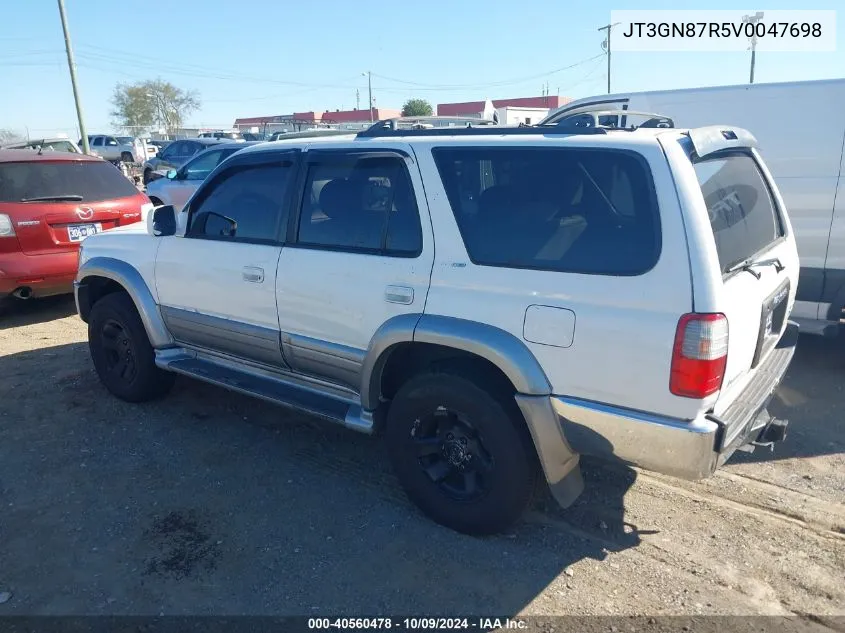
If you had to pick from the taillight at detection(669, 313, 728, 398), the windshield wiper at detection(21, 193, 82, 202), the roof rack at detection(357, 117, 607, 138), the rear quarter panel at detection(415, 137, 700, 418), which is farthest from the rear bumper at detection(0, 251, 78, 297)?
the taillight at detection(669, 313, 728, 398)

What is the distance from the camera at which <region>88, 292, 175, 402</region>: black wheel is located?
456 centimetres

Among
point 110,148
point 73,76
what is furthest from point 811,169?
point 110,148

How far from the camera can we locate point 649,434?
2.55m

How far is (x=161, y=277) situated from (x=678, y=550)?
3.51 m

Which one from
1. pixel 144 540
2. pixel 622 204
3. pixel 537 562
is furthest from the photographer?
pixel 144 540

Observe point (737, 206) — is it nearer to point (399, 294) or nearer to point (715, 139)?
point (715, 139)

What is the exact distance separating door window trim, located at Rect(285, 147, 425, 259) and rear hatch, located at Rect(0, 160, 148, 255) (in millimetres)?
4136

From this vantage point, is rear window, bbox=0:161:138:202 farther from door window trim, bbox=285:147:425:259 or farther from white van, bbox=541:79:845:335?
white van, bbox=541:79:845:335

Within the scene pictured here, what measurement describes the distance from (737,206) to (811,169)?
2.68 meters

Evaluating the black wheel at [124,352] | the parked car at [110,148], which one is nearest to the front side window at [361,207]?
the black wheel at [124,352]

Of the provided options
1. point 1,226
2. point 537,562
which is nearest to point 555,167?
point 537,562

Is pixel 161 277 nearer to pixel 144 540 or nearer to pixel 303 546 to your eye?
pixel 144 540

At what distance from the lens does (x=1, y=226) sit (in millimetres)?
6227

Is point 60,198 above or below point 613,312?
above
